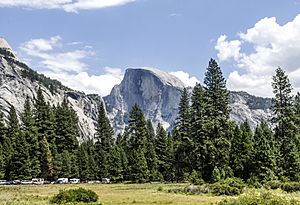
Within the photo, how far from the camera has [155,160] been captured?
97312mm

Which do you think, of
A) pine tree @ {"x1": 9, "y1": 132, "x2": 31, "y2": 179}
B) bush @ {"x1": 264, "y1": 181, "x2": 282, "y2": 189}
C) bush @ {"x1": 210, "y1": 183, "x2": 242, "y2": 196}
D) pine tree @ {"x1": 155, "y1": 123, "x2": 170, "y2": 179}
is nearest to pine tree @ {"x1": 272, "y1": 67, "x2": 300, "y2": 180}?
bush @ {"x1": 264, "y1": 181, "x2": 282, "y2": 189}

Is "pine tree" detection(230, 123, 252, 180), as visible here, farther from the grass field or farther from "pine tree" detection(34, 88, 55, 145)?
"pine tree" detection(34, 88, 55, 145)

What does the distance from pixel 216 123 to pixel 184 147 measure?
16732 millimetres

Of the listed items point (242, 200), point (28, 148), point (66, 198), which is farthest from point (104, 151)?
point (242, 200)

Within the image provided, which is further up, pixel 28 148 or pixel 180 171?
pixel 28 148

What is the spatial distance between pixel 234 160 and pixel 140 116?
116ft

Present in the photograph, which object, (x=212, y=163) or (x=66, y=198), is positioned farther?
(x=212, y=163)

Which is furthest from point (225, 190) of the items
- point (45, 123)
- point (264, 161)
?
point (45, 123)

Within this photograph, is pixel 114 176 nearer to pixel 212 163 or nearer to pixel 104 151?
pixel 104 151

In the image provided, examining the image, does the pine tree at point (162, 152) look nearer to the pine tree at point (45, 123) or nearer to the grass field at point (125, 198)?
the pine tree at point (45, 123)

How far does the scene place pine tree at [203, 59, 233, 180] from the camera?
61938 mm

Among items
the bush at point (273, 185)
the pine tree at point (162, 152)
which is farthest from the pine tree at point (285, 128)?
the pine tree at point (162, 152)

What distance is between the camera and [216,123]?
62.9 meters

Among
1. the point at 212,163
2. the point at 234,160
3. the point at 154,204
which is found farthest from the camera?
the point at 234,160
